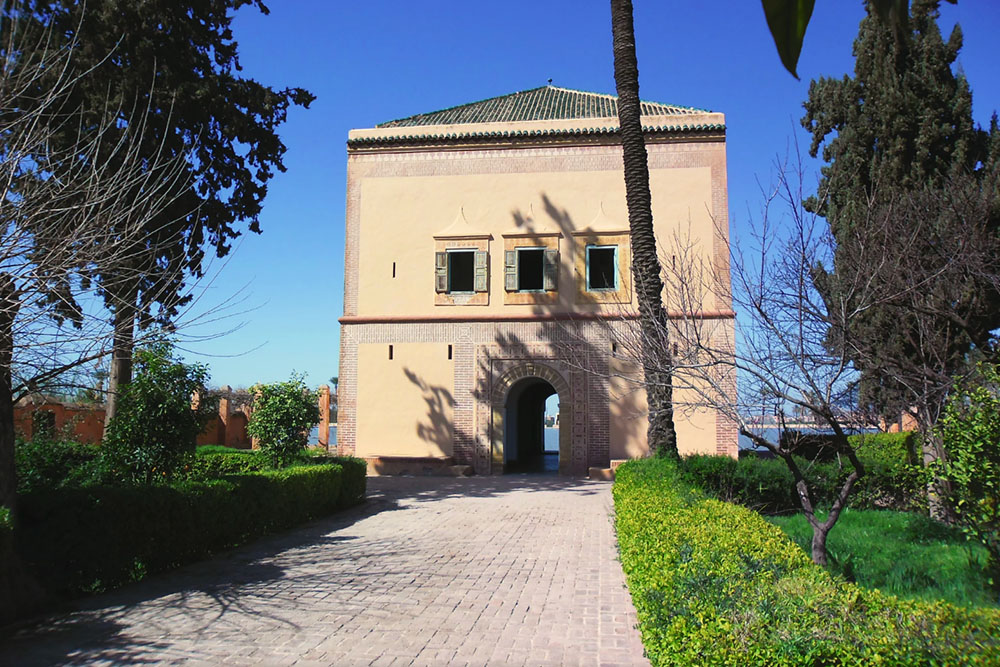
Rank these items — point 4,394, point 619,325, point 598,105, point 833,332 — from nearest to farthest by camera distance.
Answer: point 4,394 < point 833,332 < point 619,325 < point 598,105

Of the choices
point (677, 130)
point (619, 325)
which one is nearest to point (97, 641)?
point (619, 325)

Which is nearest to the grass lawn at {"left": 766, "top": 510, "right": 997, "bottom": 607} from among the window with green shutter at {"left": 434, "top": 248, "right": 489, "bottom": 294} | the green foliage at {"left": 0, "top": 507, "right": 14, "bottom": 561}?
the green foliage at {"left": 0, "top": 507, "right": 14, "bottom": 561}

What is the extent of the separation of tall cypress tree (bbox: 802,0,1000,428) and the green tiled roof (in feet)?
22.4

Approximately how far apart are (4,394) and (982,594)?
9.11m

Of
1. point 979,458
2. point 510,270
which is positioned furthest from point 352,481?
point 979,458

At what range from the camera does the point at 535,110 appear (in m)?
22.2

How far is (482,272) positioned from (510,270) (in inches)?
29.5

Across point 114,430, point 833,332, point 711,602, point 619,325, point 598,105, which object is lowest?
point 711,602

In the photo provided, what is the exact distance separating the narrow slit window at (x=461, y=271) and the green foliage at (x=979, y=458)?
1482 cm

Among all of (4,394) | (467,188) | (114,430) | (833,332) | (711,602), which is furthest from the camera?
(467,188)

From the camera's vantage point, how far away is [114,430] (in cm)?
923

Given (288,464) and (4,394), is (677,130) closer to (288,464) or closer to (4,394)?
(288,464)

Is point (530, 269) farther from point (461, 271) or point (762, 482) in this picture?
point (762, 482)

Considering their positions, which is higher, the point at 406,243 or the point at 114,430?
the point at 406,243
